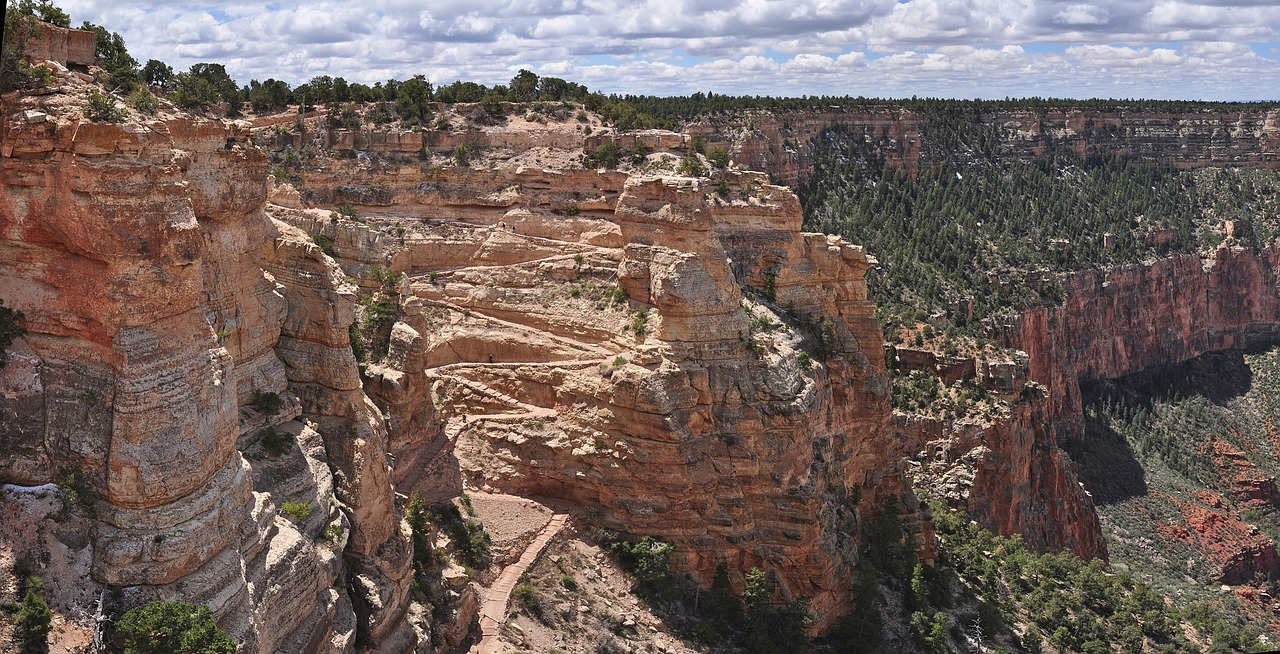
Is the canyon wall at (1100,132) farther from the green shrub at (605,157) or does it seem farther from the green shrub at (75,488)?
the green shrub at (75,488)

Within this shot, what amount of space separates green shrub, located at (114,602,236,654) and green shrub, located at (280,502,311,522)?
5.67 metres

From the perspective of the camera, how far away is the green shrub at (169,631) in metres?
21.5

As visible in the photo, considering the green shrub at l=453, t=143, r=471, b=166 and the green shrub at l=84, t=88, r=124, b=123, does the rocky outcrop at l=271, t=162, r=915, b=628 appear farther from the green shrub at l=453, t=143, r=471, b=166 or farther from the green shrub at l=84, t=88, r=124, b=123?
the green shrub at l=84, t=88, r=124, b=123

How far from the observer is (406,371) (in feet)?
125

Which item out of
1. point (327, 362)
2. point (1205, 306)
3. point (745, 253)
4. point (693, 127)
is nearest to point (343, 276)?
point (327, 362)

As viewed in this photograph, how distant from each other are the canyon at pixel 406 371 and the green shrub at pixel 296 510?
18 centimetres

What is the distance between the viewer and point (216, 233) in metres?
29.5

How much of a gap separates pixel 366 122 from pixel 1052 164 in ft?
377

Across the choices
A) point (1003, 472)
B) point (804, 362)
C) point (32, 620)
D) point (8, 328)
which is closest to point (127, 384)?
point (8, 328)

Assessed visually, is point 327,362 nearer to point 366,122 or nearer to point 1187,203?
point 366,122

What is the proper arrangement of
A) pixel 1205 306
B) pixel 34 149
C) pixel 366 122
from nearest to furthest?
pixel 34 149
pixel 366 122
pixel 1205 306

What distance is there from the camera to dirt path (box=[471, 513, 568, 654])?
37.6m

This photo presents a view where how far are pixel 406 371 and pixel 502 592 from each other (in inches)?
341

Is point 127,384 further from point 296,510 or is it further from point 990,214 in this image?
point 990,214
